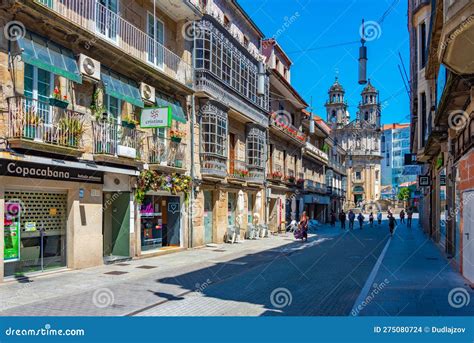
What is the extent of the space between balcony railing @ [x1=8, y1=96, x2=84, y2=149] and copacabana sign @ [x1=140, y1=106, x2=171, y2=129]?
3.16 meters

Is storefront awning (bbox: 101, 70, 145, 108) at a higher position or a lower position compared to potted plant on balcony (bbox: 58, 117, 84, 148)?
higher

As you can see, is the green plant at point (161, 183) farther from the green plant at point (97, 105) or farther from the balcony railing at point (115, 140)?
the green plant at point (97, 105)

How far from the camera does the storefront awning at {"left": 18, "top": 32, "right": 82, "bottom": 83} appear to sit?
11992mm

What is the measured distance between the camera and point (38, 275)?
12.8m

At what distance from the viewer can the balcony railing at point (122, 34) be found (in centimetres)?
1412

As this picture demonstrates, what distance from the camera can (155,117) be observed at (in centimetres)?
1686

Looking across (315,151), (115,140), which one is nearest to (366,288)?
(115,140)

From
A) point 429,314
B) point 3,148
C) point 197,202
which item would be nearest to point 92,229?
point 3,148

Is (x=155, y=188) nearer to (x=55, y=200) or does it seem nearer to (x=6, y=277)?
(x=55, y=200)

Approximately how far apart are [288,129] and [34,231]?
25600mm

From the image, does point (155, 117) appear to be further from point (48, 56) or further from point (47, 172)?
point (47, 172)

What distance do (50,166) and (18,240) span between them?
2091mm

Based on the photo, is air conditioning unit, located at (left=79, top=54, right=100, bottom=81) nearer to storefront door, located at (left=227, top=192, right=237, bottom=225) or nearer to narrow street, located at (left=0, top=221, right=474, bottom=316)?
narrow street, located at (left=0, top=221, right=474, bottom=316)

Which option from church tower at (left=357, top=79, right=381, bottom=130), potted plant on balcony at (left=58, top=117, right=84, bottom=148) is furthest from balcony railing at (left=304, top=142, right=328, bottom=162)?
church tower at (left=357, top=79, right=381, bottom=130)
